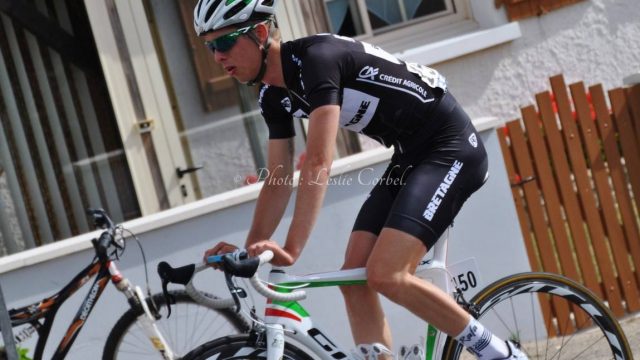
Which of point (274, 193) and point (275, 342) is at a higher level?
point (274, 193)

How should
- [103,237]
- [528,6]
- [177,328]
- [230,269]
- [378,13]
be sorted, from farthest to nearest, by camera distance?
[378,13]
[528,6]
[177,328]
[103,237]
[230,269]

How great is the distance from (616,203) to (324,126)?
3.39m

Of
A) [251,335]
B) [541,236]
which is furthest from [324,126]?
[541,236]

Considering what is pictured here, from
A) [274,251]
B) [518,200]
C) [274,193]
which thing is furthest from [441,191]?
[518,200]

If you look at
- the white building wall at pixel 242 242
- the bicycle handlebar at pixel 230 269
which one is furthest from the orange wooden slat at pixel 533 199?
the bicycle handlebar at pixel 230 269

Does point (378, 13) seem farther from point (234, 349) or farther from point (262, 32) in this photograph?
point (234, 349)

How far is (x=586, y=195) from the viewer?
251 inches

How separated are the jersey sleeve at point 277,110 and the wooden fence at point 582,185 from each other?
2413 millimetres

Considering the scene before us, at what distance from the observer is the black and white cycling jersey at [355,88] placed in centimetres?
371

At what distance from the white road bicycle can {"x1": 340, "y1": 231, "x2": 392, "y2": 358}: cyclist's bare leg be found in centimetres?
11

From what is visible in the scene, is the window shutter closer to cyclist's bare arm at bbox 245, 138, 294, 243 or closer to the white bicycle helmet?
cyclist's bare arm at bbox 245, 138, 294, 243

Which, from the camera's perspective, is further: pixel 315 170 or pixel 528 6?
pixel 528 6

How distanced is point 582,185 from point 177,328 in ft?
8.25

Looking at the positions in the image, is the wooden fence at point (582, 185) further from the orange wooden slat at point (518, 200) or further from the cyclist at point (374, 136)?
the cyclist at point (374, 136)
